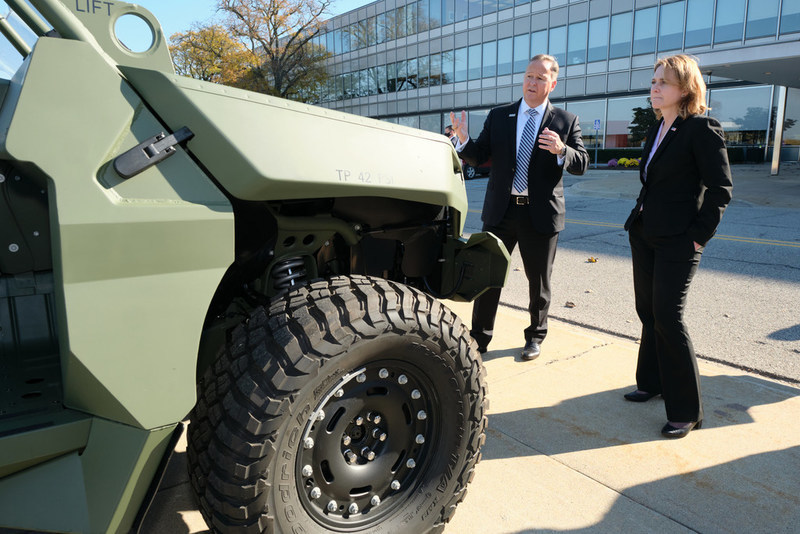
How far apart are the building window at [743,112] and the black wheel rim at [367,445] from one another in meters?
28.8

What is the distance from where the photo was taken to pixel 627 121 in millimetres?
30234

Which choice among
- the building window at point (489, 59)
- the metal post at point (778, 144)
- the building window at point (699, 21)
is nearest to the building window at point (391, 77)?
the building window at point (489, 59)

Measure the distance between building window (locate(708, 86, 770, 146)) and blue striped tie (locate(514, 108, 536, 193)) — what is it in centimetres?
2642

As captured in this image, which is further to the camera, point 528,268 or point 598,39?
point 598,39

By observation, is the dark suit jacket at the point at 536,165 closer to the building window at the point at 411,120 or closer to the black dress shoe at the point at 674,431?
the black dress shoe at the point at 674,431

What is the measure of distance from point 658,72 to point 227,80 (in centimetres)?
3673

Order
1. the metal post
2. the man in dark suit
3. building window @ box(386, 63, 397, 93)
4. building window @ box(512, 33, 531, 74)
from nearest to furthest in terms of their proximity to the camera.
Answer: the man in dark suit, the metal post, building window @ box(512, 33, 531, 74), building window @ box(386, 63, 397, 93)

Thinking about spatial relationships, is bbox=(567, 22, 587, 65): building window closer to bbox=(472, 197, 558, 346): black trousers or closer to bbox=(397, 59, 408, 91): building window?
bbox=(397, 59, 408, 91): building window

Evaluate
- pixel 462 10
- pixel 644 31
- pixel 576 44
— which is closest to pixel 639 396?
pixel 644 31

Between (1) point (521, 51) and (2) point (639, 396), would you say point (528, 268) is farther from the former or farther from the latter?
(1) point (521, 51)

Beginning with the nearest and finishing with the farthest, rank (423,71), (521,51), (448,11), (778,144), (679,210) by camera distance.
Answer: (679,210)
(778,144)
(521,51)
(448,11)
(423,71)

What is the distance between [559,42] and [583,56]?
69.5 inches

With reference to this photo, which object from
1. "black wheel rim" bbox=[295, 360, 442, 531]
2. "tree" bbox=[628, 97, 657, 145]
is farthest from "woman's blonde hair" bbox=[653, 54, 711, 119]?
"tree" bbox=[628, 97, 657, 145]

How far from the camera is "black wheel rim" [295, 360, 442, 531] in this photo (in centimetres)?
187
